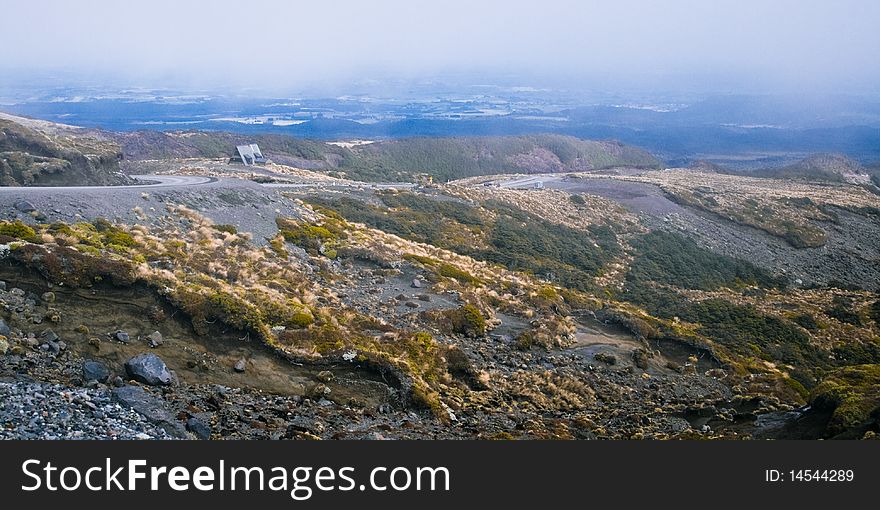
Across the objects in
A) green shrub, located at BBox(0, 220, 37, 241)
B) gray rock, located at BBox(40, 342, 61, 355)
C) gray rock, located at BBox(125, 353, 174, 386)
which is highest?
green shrub, located at BBox(0, 220, 37, 241)

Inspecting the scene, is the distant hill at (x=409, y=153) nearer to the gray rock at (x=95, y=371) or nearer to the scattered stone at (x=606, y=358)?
the scattered stone at (x=606, y=358)

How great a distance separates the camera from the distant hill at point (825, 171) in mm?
132125

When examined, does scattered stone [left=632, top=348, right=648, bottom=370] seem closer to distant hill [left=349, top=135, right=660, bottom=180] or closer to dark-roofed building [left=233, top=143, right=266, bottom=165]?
dark-roofed building [left=233, top=143, right=266, bottom=165]

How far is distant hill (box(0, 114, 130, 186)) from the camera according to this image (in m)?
36.3

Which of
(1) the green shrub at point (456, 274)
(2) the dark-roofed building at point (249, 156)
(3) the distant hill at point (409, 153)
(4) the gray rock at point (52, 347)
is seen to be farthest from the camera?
(3) the distant hill at point (409, 153)

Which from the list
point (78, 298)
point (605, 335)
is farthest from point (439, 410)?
point (605, 335)

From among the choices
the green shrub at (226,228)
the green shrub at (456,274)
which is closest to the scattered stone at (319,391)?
the green shrub at (456,274)

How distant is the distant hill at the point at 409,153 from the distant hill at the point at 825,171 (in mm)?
29377

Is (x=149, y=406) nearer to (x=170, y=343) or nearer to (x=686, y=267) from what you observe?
(x=170, y=343)

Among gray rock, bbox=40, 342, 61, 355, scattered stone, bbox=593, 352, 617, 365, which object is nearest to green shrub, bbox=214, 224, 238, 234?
gray rock, bbox=40, 342, 61, 355

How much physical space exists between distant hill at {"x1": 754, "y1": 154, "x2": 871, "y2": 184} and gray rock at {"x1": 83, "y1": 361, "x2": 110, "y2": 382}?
142 m

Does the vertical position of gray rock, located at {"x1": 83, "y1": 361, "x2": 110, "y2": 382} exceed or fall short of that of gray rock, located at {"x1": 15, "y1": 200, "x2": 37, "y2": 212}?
it falls short

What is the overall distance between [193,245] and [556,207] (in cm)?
4659

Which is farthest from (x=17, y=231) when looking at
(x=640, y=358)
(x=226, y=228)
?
(x=640, y=358)
